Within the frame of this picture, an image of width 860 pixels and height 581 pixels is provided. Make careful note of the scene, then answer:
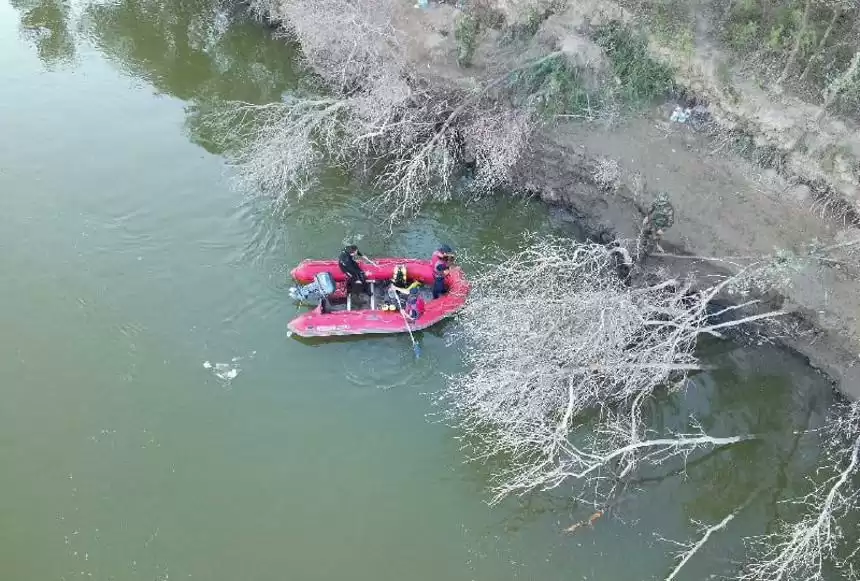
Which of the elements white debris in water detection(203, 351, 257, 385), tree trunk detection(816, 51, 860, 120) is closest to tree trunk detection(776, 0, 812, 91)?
tree trunk detection(816, 51, 860, 120)

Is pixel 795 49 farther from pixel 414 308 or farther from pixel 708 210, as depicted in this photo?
pixel 414 308

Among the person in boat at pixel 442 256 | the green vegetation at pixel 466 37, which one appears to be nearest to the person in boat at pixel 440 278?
the person in boat at pixel 442 256

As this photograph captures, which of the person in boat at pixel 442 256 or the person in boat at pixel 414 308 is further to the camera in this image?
the person in boat at pixel 442 256

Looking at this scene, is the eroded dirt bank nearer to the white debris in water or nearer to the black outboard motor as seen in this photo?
the black outboard motor

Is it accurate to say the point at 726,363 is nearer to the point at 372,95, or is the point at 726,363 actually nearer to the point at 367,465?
the point at 367,465

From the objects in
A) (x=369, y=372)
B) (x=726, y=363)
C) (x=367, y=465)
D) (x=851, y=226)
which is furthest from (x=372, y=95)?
(x=851, y=226)

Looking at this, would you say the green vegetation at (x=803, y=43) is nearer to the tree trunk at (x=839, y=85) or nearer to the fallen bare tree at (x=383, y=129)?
the tree trunk at (x=839, y=85)
